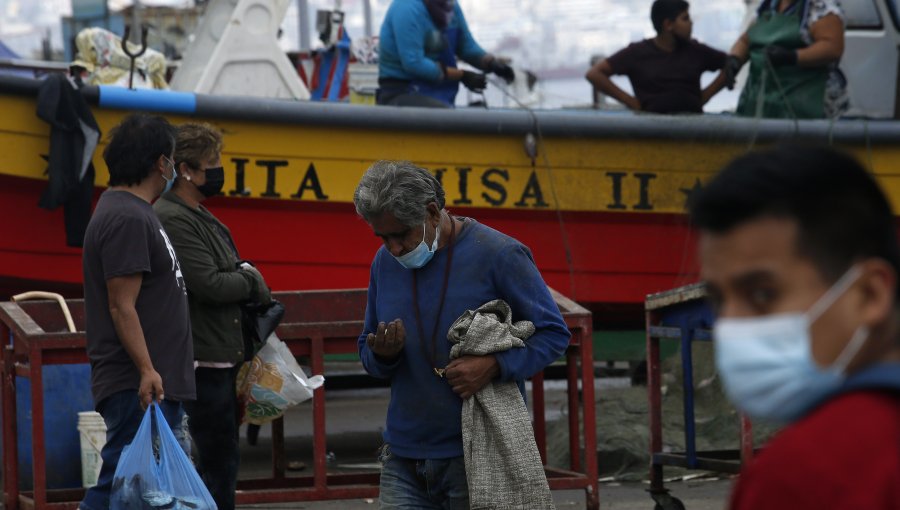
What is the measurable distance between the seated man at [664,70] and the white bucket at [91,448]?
3.98 metres

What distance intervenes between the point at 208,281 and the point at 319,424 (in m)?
1.32

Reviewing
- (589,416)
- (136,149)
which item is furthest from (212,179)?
(589,416)

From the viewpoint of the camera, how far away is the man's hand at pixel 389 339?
155 inches

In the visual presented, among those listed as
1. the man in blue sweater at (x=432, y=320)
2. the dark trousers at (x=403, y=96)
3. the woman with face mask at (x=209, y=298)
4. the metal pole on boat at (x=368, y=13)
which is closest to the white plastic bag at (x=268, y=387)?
the woman with face mask at (x=209, y=298)

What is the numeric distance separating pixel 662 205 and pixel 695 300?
8.81ft

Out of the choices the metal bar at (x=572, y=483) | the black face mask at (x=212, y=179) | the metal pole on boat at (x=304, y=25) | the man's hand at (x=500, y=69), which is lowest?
the metal bar at (x=572, y=483)

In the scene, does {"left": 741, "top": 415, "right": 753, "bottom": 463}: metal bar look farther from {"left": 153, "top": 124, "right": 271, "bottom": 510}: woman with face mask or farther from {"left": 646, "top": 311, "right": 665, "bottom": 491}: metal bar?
{"left": 153, "top": 124, "right": 271, "bottom": 510}: woman with face mask

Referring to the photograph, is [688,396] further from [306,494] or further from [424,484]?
[424,484]

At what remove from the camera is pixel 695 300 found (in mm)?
6398

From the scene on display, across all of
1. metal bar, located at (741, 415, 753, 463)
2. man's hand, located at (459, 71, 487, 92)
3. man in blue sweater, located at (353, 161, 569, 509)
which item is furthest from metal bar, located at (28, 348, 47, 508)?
man's hand, located at (459, 71, 487, 92)

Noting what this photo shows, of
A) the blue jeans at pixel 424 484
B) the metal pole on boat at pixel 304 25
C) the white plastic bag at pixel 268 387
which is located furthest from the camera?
the metal pole on boat at pixel 304 25

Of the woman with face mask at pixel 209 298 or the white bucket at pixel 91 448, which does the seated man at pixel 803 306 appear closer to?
the woman with face mask at pixel 209 298

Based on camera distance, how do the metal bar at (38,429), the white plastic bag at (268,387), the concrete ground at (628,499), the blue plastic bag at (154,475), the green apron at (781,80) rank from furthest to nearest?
the green apron at (781,80)
the concrete ground at (628,499)
the metal bar at (38,429)
the white plastic bag at (268,387)
the blue plastic bag at (154,475)

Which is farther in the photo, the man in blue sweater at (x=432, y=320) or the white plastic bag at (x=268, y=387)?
the white plastic bag at (x=268, y=387)
